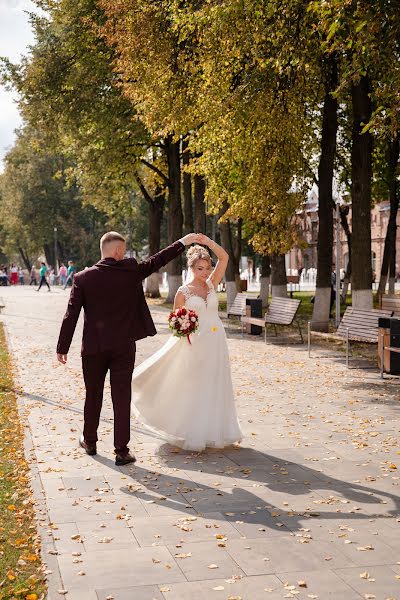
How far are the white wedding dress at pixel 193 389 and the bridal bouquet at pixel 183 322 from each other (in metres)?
0.15

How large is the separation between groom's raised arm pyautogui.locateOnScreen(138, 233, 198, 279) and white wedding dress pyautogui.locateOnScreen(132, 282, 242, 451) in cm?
64

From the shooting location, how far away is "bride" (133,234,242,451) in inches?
331

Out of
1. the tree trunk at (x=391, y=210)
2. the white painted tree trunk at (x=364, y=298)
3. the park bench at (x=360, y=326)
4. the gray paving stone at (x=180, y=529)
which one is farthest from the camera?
the tree trunk at (x=391, y=210)

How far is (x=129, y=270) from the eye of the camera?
789 cm

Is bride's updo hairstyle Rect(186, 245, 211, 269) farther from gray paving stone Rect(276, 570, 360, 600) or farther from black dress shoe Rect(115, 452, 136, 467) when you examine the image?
gray paving stone Rect(276, 570, 360, 600)

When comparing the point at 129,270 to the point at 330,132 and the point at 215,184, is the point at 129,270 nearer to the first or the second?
the point at 330,132

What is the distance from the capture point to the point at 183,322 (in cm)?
848

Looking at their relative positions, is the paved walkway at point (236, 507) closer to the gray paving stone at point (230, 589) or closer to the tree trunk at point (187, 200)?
the gray paving stone at point (230, 589)

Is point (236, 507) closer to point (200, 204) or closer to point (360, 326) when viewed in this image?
point (360, 326)

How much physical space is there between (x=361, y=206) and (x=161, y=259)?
10107 millimetres

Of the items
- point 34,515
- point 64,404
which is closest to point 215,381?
point 34,515

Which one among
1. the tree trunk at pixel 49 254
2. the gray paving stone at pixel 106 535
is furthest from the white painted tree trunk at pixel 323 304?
the tree trunk at pixel 49 254

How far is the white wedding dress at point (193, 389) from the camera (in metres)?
8.40

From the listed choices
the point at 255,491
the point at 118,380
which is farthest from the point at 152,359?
the point at 255,491
